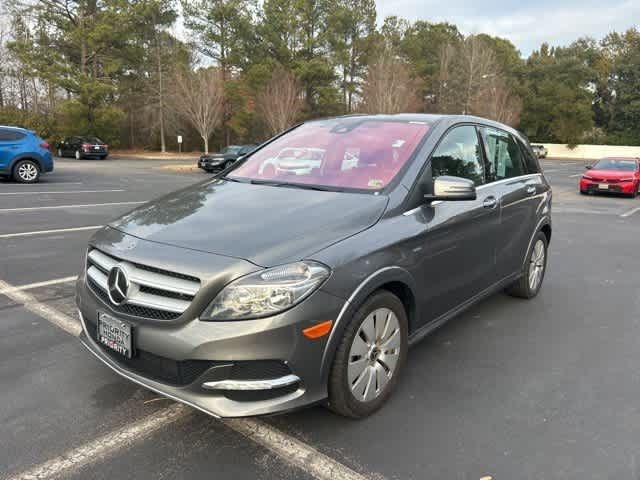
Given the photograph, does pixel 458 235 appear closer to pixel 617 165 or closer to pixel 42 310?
pixel 42 310

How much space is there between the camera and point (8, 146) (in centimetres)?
1444

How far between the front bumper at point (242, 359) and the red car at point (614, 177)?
17.0 m

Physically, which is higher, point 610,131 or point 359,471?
point 610,131

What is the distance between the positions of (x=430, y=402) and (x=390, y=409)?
10.8 inches

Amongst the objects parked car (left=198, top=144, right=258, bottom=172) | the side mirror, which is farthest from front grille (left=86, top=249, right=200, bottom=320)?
parked car (left=198, top=144, right=258, bottom=172)

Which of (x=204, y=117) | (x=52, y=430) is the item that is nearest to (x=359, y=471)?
(x=52, y=430)

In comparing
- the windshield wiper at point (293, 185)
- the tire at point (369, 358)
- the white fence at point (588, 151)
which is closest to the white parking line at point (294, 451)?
the tire at point (369, 358)

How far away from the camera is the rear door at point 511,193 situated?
14.0 ft

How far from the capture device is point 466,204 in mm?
3695

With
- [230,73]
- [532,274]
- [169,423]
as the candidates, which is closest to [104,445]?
[169,423]

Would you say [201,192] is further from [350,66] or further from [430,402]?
[350,66]

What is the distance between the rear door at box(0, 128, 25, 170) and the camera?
14359 millimetres

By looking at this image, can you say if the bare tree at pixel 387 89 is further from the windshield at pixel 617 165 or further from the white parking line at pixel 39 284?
the white parking line at pixel 39 284

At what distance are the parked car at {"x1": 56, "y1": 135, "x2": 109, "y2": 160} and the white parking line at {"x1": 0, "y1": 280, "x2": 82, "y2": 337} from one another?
29.4 m
